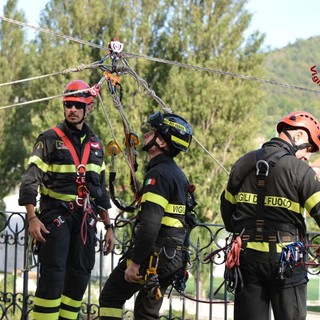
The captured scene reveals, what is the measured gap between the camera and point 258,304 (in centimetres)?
459

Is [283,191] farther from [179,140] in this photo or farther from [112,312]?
[112,312]

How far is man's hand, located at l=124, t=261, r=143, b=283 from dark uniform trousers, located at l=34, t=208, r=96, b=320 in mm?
816

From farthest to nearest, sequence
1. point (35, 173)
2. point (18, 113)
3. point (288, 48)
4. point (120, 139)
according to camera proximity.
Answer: point (288, 48) < point (18, 113) < point (120, 139) < point (35, 173)

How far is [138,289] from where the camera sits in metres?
5.22

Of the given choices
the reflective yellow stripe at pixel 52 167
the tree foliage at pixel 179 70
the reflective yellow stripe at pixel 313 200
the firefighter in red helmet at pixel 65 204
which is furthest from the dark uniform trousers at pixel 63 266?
the tree foliage at pixel 179 70

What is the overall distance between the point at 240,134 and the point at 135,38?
5.97 m

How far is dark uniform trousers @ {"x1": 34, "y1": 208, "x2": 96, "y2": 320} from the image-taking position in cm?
564

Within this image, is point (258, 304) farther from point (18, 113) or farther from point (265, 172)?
point (18, 113)

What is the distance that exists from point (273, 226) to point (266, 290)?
403 millimetres

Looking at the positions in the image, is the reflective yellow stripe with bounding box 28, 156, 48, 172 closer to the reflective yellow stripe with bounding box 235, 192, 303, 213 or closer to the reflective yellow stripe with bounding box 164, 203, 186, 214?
the reflective yellow stripe with bounding box 164, 203, 186, 214

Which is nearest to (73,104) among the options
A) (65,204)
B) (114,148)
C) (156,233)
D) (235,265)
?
(114,148)

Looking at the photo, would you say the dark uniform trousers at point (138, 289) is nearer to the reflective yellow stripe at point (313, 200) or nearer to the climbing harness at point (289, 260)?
the climbing harness at point (289, 260)

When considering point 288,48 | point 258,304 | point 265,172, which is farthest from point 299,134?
point 288,48

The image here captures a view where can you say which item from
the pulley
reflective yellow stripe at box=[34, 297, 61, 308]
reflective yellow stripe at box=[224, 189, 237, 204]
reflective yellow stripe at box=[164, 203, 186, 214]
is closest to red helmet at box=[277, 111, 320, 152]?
reflective yellow stripe at box=[224, 189, 237, 204]
